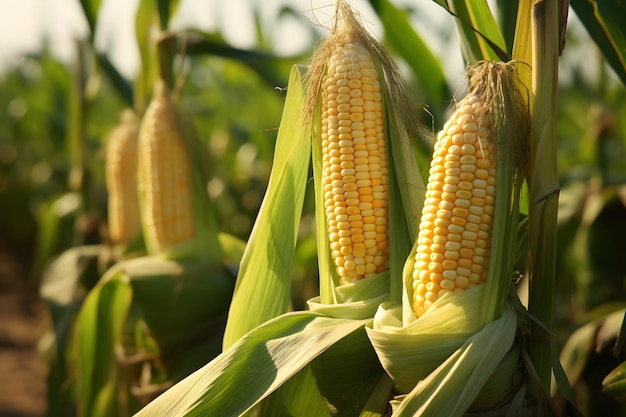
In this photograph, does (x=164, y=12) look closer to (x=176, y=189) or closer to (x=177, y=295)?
(x=176, y=189)

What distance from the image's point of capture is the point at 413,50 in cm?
209

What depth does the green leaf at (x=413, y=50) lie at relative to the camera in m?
2.00

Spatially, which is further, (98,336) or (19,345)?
(19,345)

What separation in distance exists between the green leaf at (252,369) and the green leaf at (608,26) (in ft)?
2.87

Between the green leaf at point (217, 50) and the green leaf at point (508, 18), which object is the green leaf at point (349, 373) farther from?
the green leaf at point (217, 50)

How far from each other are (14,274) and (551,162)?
7966mm

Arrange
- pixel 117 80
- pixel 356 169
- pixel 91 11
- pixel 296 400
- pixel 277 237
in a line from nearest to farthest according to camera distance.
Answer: pixel 356 169 → pixel 296 400 → pixel 277 237 → pixel 91 11 → pixel 117 80

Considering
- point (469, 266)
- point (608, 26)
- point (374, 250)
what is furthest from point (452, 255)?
point (608, 26)

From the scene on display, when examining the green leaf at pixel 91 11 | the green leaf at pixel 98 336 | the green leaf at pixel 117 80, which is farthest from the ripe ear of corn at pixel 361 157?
the green leaf at pixel 117 80

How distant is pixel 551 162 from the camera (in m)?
1.25

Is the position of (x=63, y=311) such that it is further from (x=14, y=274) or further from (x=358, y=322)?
(x=14, y=274)

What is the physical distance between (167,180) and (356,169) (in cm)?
99

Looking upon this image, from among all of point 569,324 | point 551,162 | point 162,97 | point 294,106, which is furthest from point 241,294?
point 569,324

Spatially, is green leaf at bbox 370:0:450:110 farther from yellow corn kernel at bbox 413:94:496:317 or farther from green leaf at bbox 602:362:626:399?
green leaf at bbox 602:362:626:399
